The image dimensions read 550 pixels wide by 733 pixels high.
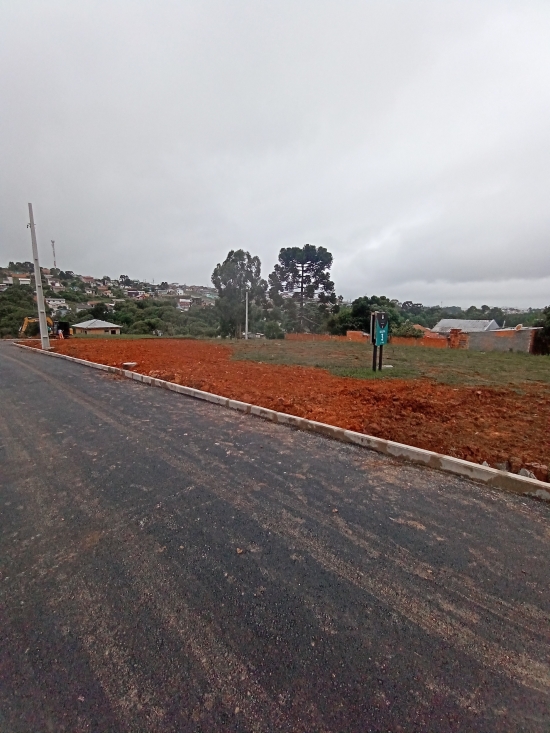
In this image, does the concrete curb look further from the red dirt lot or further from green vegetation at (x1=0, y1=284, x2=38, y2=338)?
green vegetation at (x1=0, y1=284, x2=38, y2=338)

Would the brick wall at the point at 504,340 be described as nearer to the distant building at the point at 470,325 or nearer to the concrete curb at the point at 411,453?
the concrete curb at the point at 411,453

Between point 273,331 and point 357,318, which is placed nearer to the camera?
point 357,318

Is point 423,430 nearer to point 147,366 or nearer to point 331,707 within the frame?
point 331,707

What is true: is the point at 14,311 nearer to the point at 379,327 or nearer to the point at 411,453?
the point at 379,327

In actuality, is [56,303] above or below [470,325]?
above

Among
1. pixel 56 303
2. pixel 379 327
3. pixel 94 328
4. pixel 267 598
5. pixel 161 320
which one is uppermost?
pixel 56 303

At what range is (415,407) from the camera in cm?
536

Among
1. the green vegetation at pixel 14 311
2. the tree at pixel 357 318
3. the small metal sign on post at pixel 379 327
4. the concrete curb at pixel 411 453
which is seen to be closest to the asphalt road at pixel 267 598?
the concrete curb at pixel 411 453

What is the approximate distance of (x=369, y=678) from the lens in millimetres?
1422

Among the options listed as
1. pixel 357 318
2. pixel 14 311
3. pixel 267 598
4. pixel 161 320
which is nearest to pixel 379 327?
pixel 267 598

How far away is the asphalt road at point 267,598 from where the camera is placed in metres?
1.33

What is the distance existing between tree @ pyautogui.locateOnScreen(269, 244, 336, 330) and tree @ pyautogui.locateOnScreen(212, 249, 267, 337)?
219cm

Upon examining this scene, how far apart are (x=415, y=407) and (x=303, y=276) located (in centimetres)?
3427

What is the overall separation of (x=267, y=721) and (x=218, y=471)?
2133 mm
